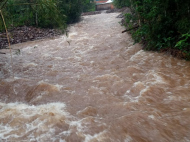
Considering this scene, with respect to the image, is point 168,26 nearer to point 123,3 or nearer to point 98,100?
point 98,100

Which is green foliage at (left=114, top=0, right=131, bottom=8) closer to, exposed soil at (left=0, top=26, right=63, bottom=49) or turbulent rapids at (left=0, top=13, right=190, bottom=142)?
turbulent rapids at (left=0, top=13, right=190, bottom=142)

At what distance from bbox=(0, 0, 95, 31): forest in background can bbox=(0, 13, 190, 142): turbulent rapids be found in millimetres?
1751

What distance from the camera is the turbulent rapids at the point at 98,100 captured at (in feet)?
9.37

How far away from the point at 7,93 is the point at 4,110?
0.96 meters

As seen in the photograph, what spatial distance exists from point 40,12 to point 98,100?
302 centimetres

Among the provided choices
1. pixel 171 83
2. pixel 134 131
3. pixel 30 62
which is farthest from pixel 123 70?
pixel 30 62

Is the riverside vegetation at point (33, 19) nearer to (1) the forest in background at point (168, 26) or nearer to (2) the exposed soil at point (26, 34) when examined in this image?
(2) the exposed soil at point (26, 34)

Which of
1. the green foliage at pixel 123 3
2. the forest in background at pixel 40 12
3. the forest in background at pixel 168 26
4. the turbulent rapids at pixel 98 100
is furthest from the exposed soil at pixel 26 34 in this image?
the forest in background at pixel 168 26

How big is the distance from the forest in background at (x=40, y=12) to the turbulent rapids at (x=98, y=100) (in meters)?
1.75

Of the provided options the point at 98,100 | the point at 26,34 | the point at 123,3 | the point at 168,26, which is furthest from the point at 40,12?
the point at 123,3

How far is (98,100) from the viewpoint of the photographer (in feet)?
12.6

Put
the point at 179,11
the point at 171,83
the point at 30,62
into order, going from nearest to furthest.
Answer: the point at 171,83 → the point at 179,11 → the point at 30,62

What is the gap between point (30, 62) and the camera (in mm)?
7145

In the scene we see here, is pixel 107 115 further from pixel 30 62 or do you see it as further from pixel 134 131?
pixel 30 62
